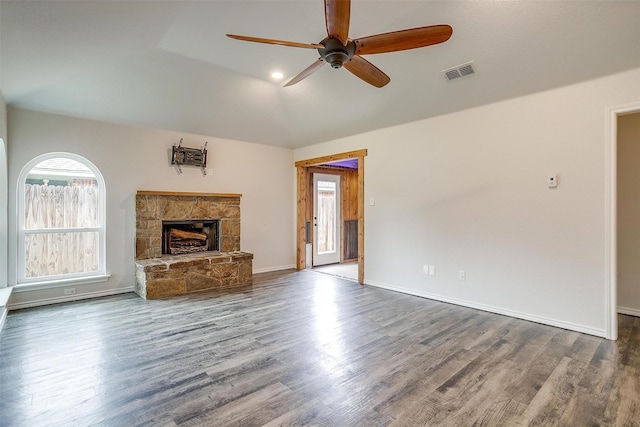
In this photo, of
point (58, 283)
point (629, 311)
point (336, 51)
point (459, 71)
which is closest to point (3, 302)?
point (58, 283)

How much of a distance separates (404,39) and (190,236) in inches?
181

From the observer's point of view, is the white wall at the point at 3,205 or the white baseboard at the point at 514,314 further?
the white wall at the point at 3,205

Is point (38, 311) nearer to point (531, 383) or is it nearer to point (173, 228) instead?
point (173, 228)

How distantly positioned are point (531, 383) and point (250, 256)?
420 centimetres

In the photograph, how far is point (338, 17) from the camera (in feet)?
6.49

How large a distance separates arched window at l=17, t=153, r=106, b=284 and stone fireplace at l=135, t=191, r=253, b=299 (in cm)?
57

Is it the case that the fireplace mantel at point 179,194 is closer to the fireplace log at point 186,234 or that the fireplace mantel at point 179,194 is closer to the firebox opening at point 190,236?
the firebox opening at point 190,236

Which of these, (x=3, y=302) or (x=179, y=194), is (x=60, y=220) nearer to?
(x=3, y=302)

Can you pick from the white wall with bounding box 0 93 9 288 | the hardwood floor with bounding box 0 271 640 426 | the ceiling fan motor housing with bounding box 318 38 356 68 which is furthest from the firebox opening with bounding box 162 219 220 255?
the ceiling fan motor housing with bounding box 318 38 356 68

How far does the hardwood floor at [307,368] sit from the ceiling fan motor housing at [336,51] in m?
Answer: 2.34

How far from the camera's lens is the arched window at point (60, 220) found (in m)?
4.12

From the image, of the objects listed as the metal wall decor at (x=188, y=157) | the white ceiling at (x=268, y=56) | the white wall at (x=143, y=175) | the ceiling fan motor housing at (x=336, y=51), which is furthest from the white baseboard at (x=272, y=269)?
the ceiling fan motor housing at (x=336, y=51)

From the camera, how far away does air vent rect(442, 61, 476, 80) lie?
3354 millimetres

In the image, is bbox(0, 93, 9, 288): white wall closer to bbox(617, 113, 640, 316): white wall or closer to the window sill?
the window sill
